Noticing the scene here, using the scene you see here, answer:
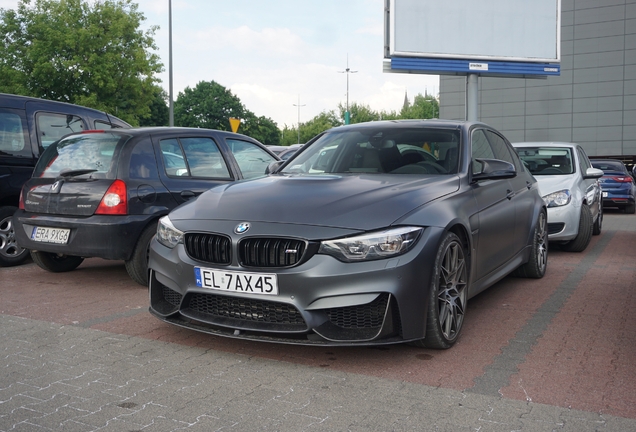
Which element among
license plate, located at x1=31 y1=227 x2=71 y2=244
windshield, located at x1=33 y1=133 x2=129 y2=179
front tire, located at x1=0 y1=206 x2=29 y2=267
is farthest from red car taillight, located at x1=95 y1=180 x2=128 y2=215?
front tire, located at x1=0 y1=206 x2=29 y2=267

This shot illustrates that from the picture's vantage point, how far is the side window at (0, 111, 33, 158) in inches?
311

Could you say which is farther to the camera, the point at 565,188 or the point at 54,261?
the point at 565,188

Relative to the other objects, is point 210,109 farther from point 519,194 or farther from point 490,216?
point 490,216

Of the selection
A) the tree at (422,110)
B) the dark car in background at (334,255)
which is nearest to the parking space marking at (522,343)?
the dark car in background at (334,255)

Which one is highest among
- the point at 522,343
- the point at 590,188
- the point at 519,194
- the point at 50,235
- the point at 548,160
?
the point at 548,160

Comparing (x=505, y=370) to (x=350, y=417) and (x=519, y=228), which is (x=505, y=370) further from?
(x=519, y=228)

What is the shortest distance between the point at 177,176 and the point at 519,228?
3.29 m

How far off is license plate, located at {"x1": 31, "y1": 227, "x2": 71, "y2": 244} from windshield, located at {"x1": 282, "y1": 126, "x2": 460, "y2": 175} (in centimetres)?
221

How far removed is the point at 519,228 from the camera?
6387mm

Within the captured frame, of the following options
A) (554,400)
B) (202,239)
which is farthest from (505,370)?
(202,239)

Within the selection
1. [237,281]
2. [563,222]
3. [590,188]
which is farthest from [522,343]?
[590,188]

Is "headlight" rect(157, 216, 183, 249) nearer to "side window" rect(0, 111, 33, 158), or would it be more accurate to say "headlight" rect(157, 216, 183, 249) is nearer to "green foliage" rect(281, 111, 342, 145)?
"side window" rect(0, 111, 33, 158)

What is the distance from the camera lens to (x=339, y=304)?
12.9 ft

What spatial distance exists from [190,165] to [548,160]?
18.3 ft
